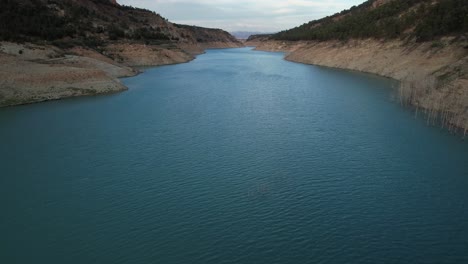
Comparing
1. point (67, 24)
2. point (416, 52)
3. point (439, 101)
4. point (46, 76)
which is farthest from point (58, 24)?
point (439, 101)

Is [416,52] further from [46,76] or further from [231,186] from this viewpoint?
[46,76]

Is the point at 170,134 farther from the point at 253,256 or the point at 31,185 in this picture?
the point at 253,256

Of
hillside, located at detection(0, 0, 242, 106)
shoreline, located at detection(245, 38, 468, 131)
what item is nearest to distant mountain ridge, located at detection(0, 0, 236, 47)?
hillside, located at detection(0, 0, 242, 106)

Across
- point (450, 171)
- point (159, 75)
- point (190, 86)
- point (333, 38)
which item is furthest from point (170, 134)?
point (333, 38)

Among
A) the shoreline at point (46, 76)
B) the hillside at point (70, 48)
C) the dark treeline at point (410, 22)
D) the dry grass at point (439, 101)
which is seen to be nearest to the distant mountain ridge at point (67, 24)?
the hillside at point (70, 48)

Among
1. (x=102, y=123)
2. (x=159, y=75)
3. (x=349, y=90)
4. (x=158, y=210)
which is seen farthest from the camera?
(x=159, y=75)

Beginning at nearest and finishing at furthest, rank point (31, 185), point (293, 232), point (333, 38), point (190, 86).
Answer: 1. point (293, 232)
2. point (31, 185)
3. point (190, 86)
4. point (333, 38)

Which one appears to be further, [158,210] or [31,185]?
[31,185]
